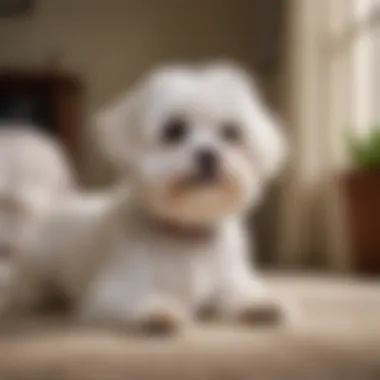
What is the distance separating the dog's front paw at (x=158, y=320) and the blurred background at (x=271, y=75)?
998 mm

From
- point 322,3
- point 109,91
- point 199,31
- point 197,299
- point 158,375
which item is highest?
point 199,31

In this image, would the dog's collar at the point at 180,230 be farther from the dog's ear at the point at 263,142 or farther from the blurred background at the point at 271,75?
the blurred background at the point at 271,75

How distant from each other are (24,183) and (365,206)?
841 millimetres

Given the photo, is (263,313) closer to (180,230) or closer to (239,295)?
(239,295)

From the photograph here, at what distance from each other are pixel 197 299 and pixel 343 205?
0.96m

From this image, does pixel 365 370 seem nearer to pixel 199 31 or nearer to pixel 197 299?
pixel 197 299

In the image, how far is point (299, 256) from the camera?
2465 millimetres

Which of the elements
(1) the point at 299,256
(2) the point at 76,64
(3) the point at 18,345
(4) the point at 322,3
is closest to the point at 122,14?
(2) the point at 76,64

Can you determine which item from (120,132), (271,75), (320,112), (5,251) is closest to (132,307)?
(120,132)

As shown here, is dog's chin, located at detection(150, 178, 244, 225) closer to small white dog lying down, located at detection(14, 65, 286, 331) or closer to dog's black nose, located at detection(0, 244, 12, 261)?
small white dog lying down, located at detection(14, 65, 286, 331)

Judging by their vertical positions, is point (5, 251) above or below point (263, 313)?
above

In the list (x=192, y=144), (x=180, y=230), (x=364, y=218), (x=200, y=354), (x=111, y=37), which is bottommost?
(x=200, y=354)

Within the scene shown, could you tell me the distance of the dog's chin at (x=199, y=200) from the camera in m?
1.19

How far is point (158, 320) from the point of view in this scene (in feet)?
3.59
